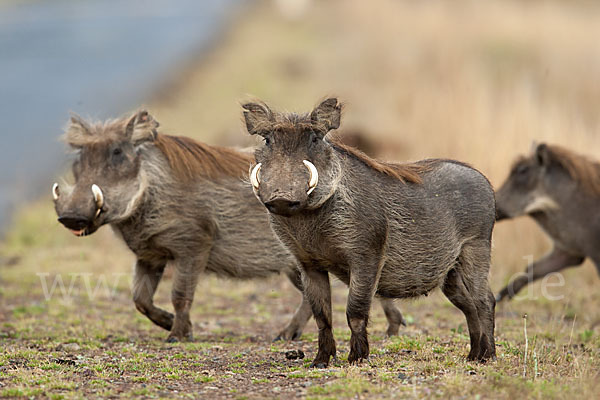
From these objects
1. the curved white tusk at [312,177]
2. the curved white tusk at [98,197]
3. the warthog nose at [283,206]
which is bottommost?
the curved white tusk at [98,197]

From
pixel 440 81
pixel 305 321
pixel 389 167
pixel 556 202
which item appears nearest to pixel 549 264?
pixel 556 202

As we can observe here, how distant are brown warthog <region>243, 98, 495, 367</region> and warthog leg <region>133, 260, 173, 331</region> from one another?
1.44 metres

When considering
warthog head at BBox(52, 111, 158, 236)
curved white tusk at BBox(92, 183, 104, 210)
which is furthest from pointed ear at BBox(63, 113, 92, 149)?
curved white tusk at BBox(92, 183, 104, 210)

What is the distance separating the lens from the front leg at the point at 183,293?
570 cm

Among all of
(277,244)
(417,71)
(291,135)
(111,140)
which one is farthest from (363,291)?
(417,71)

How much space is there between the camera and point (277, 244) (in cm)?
604

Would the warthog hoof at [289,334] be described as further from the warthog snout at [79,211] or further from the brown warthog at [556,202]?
the brown warthog at [556,202]

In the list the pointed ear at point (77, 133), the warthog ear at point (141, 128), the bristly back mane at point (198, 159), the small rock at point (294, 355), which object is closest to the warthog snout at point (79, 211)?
the pointed ear at point (77, 133)

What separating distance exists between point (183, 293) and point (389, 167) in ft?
5.31

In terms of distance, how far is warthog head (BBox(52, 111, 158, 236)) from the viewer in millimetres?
5473

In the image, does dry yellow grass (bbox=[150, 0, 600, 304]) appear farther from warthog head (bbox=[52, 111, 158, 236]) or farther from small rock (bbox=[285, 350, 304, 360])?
small rock (bbox=[285, 350, 304, 360])

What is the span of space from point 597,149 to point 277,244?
377 centimetres

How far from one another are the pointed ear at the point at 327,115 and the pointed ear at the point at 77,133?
6.11ft

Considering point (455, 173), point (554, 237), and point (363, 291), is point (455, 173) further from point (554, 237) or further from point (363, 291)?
point (554, 237)
